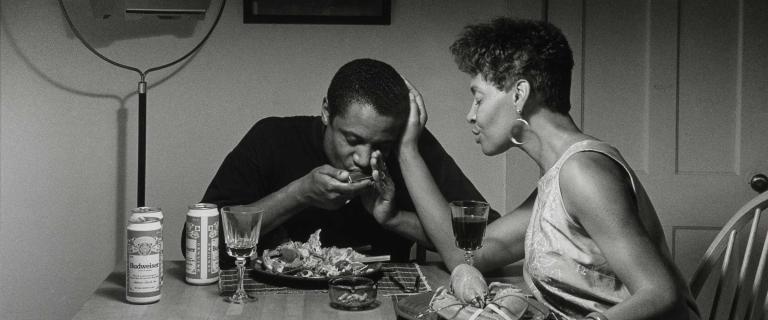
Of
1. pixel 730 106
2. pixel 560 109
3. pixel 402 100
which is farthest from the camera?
pixel 730 106

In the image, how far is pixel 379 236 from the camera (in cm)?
216

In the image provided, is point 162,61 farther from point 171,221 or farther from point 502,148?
point 502,148

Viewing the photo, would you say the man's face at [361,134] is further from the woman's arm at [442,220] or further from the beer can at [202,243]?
the beer can at [202,243]

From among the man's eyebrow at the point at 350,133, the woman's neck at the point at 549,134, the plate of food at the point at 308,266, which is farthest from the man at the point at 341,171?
the woman's neck at the point at 549,134

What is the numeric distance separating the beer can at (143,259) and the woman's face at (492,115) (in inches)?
26.5

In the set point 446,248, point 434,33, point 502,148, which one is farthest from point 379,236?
point 434,33

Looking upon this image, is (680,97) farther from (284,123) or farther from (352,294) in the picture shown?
(352,294)

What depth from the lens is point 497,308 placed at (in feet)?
3.72

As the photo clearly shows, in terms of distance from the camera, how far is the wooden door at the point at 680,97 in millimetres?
2586

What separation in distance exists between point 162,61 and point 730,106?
79.2 inches

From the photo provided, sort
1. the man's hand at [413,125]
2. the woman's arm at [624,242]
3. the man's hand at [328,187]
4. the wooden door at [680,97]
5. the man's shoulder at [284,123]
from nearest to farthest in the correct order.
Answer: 1. the woman's arm at [624,242]
2. the man's hand at [328,187]
3. the man's hand at [413,125]
4. the man's shoulder at [284,123]
5. the wooden door at [680,97]

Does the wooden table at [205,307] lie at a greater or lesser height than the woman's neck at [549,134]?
lesser

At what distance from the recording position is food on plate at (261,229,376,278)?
1.54 meters

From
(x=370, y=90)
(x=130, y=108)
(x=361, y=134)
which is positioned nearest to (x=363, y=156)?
(x=361, y=134)
